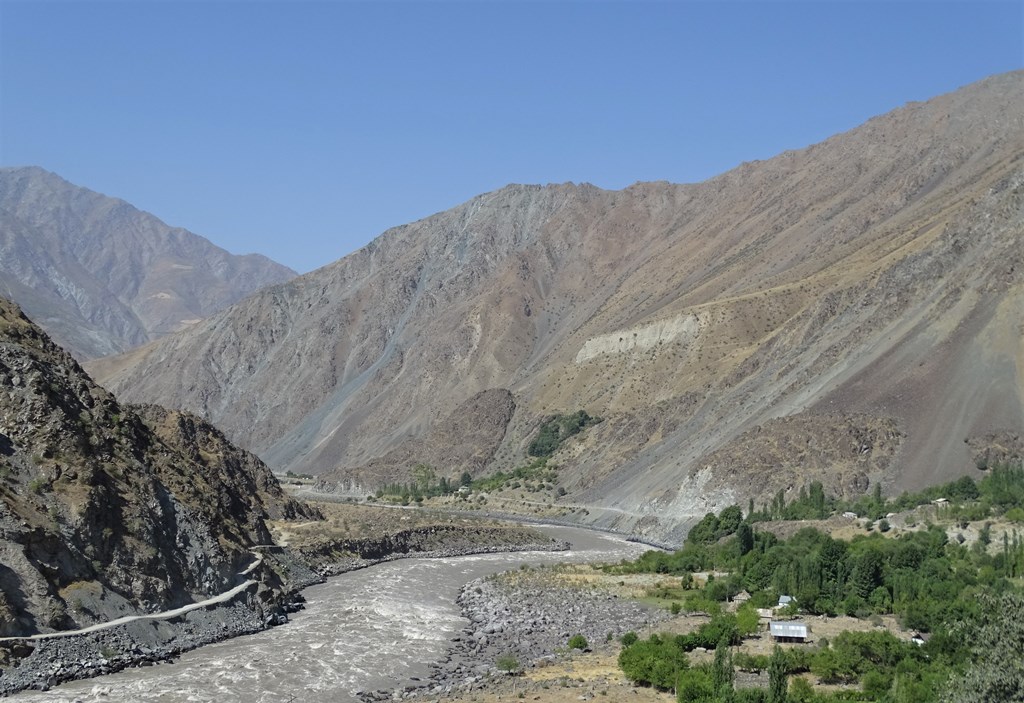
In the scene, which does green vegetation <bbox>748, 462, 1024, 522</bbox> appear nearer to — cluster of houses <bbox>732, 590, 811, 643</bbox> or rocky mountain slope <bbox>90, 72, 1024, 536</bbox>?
rocky mountain slope <bbox>90, 72, 1024, 536</bbox>

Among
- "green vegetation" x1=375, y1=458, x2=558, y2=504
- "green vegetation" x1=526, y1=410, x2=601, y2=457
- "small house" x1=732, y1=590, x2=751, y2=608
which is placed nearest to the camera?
"small house" x1=732, y1=590, x2=751, y2=608

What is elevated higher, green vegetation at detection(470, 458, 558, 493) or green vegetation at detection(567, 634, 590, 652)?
green vegetation at detection(567, 634, 590, 652)

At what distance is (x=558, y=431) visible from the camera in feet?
511

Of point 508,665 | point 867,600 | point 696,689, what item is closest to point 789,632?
point 867,600

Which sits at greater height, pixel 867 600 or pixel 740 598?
pixel 867 600

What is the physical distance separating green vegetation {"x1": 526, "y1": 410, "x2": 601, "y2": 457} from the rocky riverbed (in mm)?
73168

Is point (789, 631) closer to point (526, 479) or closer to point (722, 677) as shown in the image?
point (722, 677)

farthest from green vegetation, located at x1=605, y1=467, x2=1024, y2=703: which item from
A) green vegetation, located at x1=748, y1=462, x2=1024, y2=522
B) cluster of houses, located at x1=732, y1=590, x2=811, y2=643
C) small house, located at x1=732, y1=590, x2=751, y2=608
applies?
cluster of houses, located at x1=732, y1=590, x2=811, y2=643

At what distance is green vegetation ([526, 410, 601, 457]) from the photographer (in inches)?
6014

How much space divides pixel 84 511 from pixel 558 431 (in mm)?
106276

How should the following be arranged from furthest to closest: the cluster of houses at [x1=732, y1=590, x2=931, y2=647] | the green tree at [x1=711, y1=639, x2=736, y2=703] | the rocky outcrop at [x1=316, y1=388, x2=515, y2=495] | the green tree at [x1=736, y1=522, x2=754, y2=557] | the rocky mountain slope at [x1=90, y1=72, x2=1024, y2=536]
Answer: the rocky outcrop at [x1=316, y1=388, x2=515, y2=495]
the rocky mountain slope at [x1=90, y1=72, x2=1024, y2=536]
the green tree at [x1=736, y1=522, x2=754, y2=557]
the cluster of houses at [x1=732, y1=590, x2=931, y2=647]
the green tree at [x1=711, y1=639, x2=736, y2=703]

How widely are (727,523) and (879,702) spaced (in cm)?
5287

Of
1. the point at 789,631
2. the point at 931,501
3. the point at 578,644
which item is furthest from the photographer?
the point at 931,501

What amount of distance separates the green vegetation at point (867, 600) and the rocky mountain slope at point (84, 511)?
22043 millimetres
